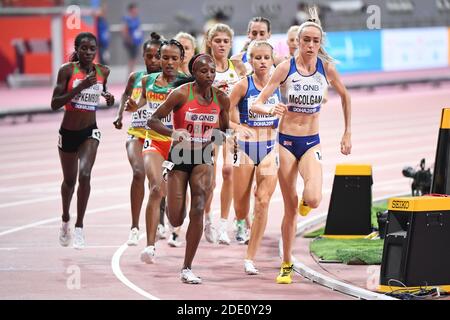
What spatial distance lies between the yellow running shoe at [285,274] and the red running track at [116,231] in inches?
3.7

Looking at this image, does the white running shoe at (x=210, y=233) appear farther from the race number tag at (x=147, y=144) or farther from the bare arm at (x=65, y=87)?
the bare arm at (x=65, y=87)

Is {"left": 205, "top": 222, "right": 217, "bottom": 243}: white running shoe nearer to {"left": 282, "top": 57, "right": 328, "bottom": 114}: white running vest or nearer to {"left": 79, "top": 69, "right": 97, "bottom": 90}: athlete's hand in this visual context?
{"left": 79, "top": 69, "right": 97, "bottom": 90}: athlete's hand

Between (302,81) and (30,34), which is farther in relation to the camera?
(30,34)

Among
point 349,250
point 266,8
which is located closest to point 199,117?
point 349,250

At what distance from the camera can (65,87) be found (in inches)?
502

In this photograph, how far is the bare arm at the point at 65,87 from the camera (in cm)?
1255

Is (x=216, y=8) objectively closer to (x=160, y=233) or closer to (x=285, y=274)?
(x=160, y=233)

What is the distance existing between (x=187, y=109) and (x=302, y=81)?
1.26 metres

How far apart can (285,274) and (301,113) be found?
5.51 ft

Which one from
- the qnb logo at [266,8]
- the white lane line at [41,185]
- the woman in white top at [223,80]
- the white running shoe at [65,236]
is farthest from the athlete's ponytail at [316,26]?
the qnb logo at [266,8]
